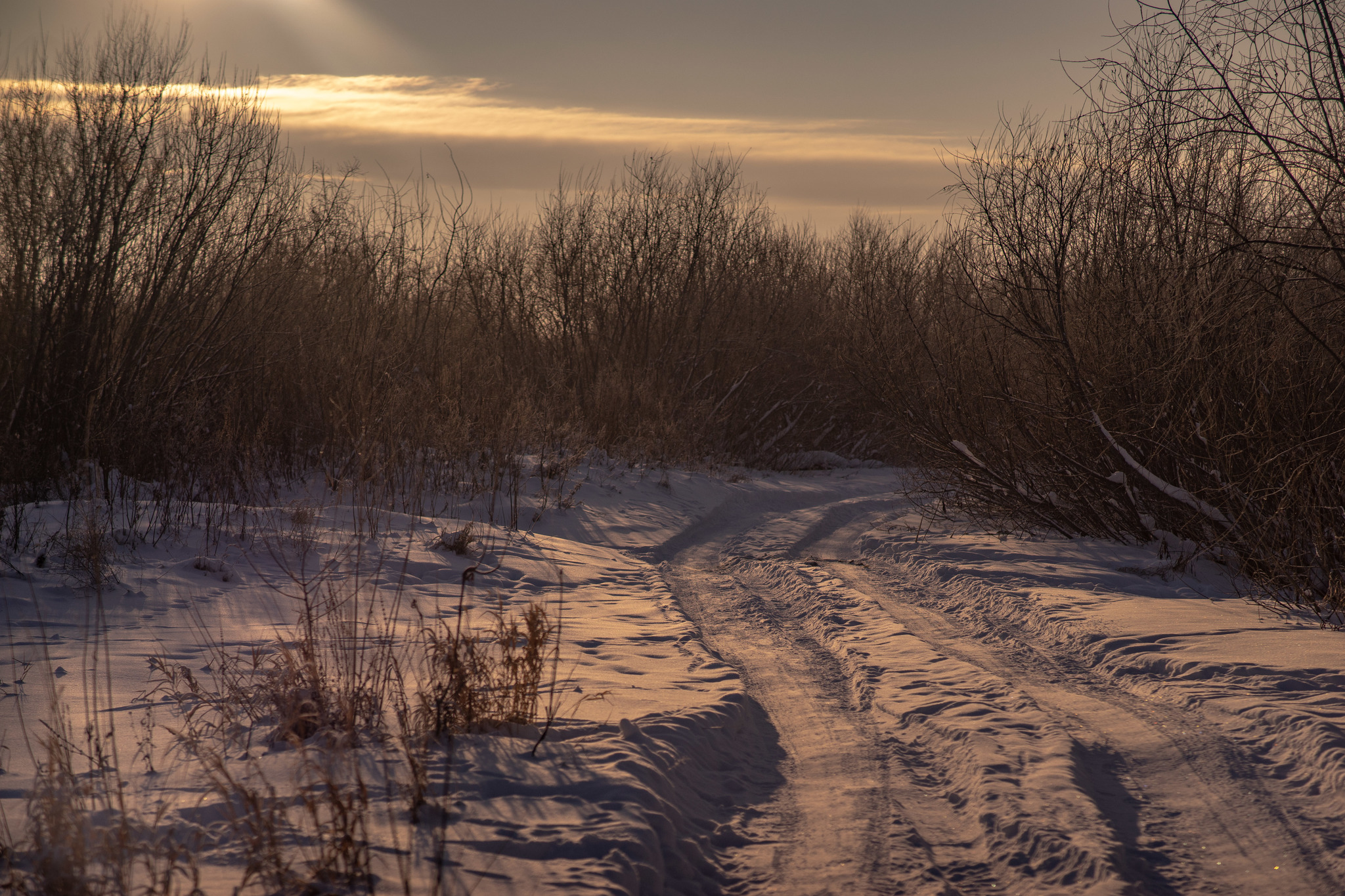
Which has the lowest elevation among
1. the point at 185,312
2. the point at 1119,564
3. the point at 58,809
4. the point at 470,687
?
the point at 1119,564

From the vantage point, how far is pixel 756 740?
4.17 m

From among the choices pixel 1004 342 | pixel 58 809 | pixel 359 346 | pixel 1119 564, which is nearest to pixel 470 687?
pixel 58 809

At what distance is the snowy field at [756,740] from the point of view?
2791 mm

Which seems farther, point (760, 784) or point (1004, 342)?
point (1004, 342)

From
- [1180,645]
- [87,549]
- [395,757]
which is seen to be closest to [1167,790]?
[1180,645]

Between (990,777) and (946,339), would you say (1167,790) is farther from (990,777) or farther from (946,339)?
(946,339)

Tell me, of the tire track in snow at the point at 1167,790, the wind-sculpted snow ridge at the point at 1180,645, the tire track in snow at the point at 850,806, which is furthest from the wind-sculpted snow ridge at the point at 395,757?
the wind-sculpted snow ridge at the point at 1180,645

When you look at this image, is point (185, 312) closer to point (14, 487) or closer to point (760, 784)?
point (14, 487)

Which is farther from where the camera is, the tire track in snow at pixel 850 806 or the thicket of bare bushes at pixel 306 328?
the thicket of bare bushes at pixel 306 328

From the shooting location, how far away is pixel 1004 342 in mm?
9656

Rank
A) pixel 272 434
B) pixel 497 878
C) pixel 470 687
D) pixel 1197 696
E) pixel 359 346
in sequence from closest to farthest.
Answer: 1. pixel 497 878
2. pixel 470 687
3. pixel 1197 696
4. pixel 272 434
5. pixel 359 346

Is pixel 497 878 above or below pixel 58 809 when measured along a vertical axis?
below

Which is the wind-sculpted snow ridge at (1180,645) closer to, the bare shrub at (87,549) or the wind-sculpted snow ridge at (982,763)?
the wind-sculpted snow ridge at (982,763)

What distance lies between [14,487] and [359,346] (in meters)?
5.61
